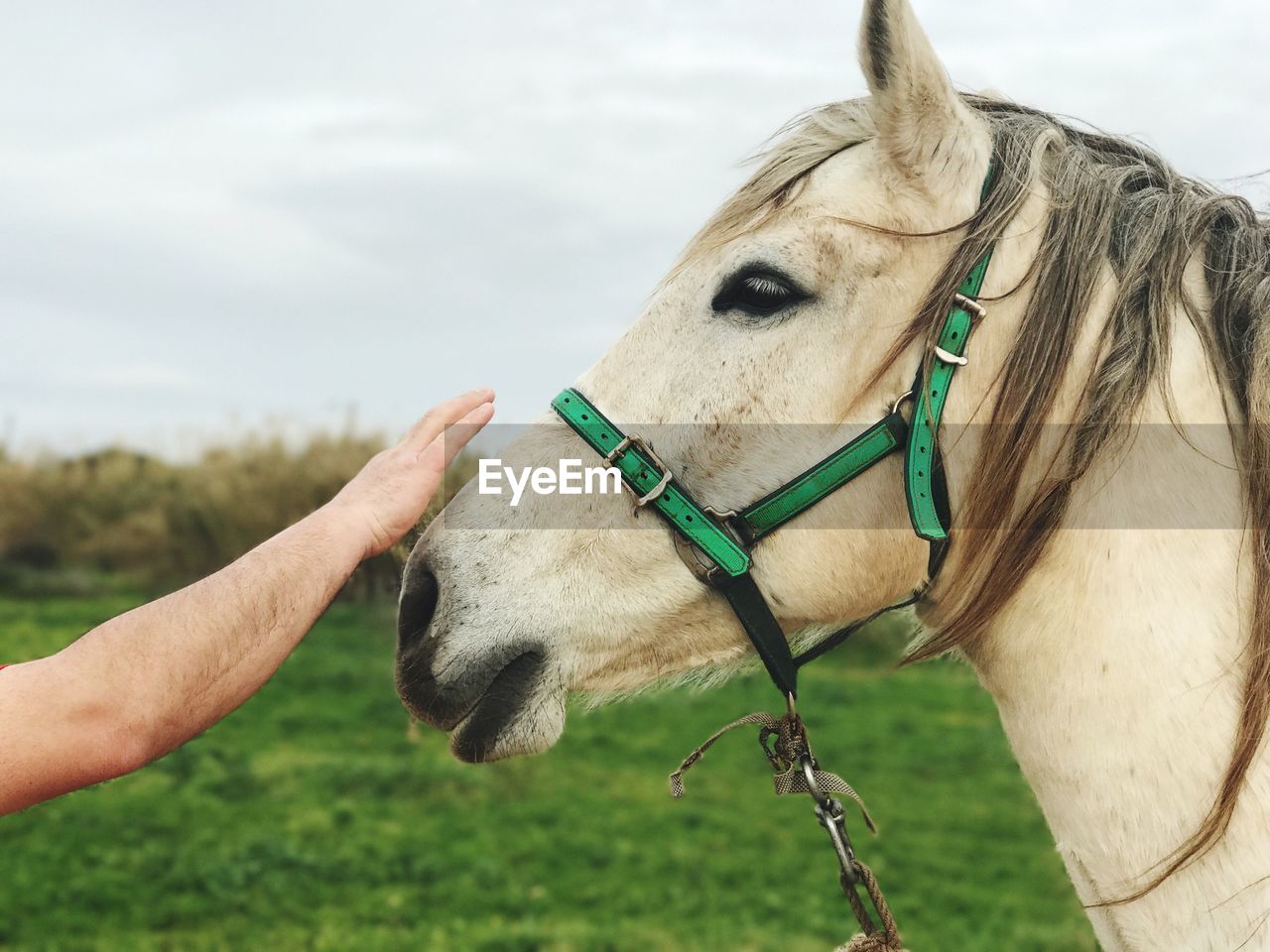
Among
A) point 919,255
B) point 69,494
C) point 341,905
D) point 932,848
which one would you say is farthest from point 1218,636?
point 69,494

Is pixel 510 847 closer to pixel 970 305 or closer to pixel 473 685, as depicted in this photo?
pixel 473 685

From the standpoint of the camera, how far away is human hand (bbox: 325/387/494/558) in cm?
178

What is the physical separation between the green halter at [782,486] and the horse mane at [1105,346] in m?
0.04

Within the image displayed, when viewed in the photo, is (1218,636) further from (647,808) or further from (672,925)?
(647,808)

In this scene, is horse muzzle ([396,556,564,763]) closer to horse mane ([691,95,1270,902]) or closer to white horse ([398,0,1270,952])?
white horse ([398,0,1270,952])

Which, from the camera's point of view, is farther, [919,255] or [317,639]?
[317,639]

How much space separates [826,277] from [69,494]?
51.5 feet

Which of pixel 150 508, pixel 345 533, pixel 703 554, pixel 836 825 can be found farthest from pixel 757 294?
pixel 150 508

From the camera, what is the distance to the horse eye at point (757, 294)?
5.88 ft

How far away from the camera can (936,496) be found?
1.72 m

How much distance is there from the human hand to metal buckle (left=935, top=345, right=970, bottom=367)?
837 millimetres

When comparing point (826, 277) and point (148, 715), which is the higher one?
point (826, 277)

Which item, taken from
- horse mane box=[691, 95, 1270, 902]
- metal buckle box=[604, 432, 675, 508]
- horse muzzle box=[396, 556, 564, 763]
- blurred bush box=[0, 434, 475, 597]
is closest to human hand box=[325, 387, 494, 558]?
horse muzzle box=[396, 556, 564, 763]

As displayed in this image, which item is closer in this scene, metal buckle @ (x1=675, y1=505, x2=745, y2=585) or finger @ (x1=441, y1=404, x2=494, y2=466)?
metal buckle @ (x1=675, y1=505, x2=745, y2=585)
